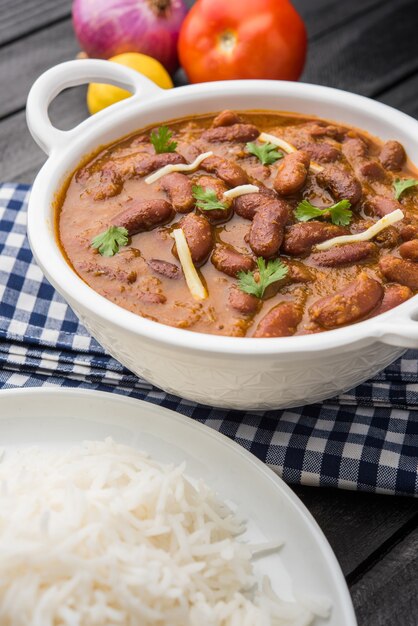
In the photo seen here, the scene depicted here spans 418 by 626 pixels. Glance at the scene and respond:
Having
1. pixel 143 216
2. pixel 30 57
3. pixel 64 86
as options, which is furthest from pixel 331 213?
pixel 30 57

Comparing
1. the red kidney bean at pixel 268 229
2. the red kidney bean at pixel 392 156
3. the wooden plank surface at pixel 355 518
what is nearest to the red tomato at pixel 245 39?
the red kidney bean at pixel 392 156

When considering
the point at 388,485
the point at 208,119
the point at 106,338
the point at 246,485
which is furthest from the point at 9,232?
the point at 388,485

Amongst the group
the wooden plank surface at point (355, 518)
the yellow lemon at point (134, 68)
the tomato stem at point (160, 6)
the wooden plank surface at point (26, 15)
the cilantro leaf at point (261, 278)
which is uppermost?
the cilantro leaf at point (261, 278)

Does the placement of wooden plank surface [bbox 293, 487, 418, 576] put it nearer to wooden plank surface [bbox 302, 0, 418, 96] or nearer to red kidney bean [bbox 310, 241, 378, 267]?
red kidney bean [bbox 310, 241, 378, 267]

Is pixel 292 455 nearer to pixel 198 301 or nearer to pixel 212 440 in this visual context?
pixel 212 440

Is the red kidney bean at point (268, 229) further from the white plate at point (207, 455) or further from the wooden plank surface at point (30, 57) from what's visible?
the wooden plank surface at point (30, 57)

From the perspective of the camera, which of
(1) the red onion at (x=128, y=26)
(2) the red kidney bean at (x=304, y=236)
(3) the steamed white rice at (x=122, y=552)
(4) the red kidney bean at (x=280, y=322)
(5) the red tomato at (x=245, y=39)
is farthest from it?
(1) the red onion at (x=128, y=26)
